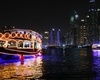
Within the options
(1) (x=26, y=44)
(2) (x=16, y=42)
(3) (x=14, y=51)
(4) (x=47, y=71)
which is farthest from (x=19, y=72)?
(1) (x=26, y=44)

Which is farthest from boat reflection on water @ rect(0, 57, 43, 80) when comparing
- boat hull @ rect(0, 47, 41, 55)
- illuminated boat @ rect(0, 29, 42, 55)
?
illuminated boat @ rect(0, 29, 42, 55)

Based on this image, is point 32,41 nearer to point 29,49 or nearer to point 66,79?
point 29,49

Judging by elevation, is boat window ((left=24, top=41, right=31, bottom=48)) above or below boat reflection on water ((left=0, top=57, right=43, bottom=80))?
above

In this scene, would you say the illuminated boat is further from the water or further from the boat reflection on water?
the boat reflection on water

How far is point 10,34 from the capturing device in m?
63.4

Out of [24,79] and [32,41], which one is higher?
[32,41]

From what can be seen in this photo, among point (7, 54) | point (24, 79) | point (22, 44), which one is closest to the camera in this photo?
point (24, 79)

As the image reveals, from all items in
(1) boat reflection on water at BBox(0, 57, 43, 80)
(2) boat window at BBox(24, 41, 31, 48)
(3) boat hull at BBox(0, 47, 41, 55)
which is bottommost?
(1) boat reflection on water at BBox(0, 57, 43, 80)

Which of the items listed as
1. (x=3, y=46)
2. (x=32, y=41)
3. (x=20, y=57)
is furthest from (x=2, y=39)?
(x=32, y=41)

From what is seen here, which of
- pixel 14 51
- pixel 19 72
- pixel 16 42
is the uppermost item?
pixel 16 42

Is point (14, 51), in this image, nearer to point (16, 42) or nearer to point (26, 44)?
point (16, 42)

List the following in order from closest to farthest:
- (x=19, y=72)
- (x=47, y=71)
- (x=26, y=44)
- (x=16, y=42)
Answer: (x=19, y=72), (x=47, y=71), (x=16, y=42), (x=26, y=44)

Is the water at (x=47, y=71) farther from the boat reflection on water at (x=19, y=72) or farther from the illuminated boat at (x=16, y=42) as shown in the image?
the illuminated boat at (x=16, y=42)

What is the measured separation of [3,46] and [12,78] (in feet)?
102
